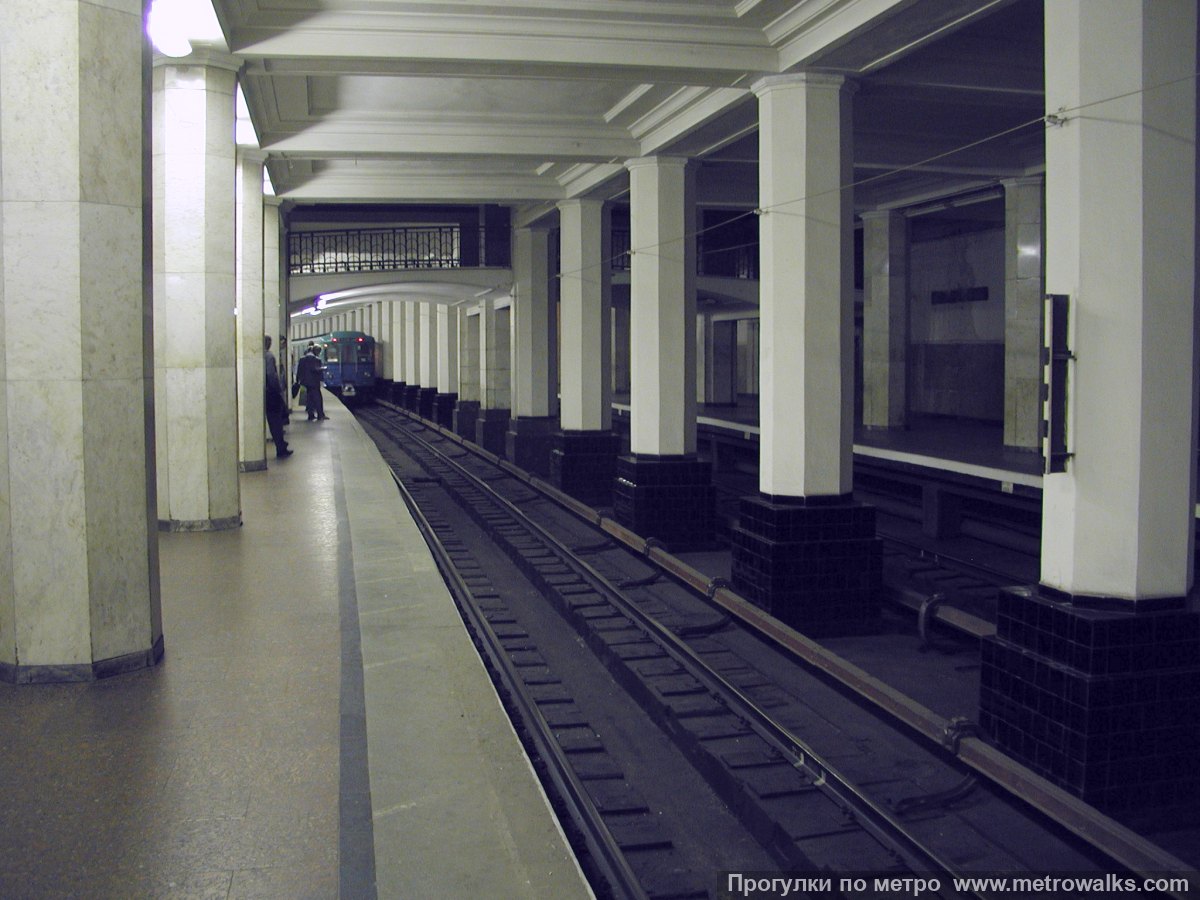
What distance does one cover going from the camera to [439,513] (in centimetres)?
1622

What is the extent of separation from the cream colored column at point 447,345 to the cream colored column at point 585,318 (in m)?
17.8

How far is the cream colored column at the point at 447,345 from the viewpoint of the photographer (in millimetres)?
35125

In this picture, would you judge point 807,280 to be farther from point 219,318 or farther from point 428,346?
point 428,346

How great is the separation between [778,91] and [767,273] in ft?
4.76

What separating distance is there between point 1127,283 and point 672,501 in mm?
8005

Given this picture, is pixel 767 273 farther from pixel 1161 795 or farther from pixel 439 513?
pixel 439 513

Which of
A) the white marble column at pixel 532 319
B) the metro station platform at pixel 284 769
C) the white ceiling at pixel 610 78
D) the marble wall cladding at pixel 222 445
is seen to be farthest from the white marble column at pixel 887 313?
the metro station platform at pixel 284 769

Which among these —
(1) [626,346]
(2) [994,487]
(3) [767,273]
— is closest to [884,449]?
(2) [994,487]

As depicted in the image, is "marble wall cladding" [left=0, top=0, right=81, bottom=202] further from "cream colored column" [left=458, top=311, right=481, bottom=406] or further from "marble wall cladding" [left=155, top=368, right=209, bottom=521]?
"cream colored column" [left=458, top=311, right=481, bottom=406]

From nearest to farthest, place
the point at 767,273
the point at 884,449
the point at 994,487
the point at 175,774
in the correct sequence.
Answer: the point at 175,774 < the point at 767,273 < the point at 994,487 < the point at 884,449

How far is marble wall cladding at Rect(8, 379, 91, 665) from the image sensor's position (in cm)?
490

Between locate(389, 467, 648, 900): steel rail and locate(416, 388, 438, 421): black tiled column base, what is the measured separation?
2780cm

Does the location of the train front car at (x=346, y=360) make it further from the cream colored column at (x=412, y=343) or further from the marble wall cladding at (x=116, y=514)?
the marble wall cladding at (x=116, y=514)

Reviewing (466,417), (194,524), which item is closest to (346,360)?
(466,417)
